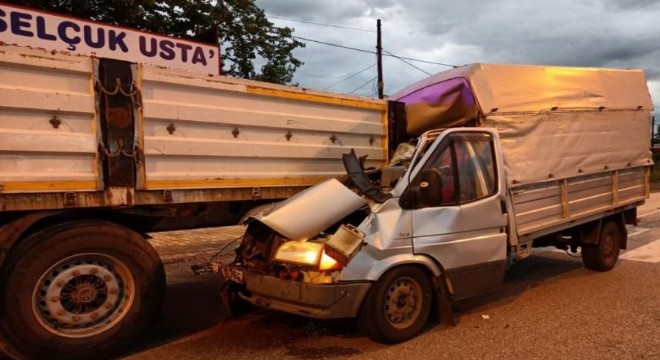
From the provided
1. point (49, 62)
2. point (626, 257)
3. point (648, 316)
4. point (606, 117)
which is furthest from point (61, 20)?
point (626, 257)

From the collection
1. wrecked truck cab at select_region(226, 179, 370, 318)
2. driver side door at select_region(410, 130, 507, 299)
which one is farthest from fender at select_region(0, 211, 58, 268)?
driver side door at select_region(410, 130, 507, 299)

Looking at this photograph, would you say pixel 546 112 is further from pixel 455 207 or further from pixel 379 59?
pixel 379 59

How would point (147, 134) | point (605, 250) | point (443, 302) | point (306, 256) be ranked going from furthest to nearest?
point (605, 250) → point (443, 302) → point (147, 134) → point (306, 256)

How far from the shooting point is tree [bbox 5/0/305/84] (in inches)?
446

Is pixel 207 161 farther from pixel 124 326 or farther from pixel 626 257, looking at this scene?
pixel 626 257

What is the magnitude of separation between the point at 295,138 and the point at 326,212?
1.37 m

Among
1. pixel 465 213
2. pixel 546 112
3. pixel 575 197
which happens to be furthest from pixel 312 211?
pixel 575 197

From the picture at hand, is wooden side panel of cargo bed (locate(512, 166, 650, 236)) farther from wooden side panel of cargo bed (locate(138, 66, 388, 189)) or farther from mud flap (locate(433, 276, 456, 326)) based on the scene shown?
wooden side panel of cargo bed (locate(138, 66, 388, 189))

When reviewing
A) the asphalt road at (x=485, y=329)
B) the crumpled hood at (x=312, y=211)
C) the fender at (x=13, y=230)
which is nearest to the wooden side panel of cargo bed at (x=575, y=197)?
the asphalt road at (x=485, y=329)

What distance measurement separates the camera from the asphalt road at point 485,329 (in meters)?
4.65

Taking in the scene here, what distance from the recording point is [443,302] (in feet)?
16.8

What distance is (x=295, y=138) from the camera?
5.86 m

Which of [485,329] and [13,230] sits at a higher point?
[13,230]

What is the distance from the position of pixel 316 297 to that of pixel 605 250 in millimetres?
5176
